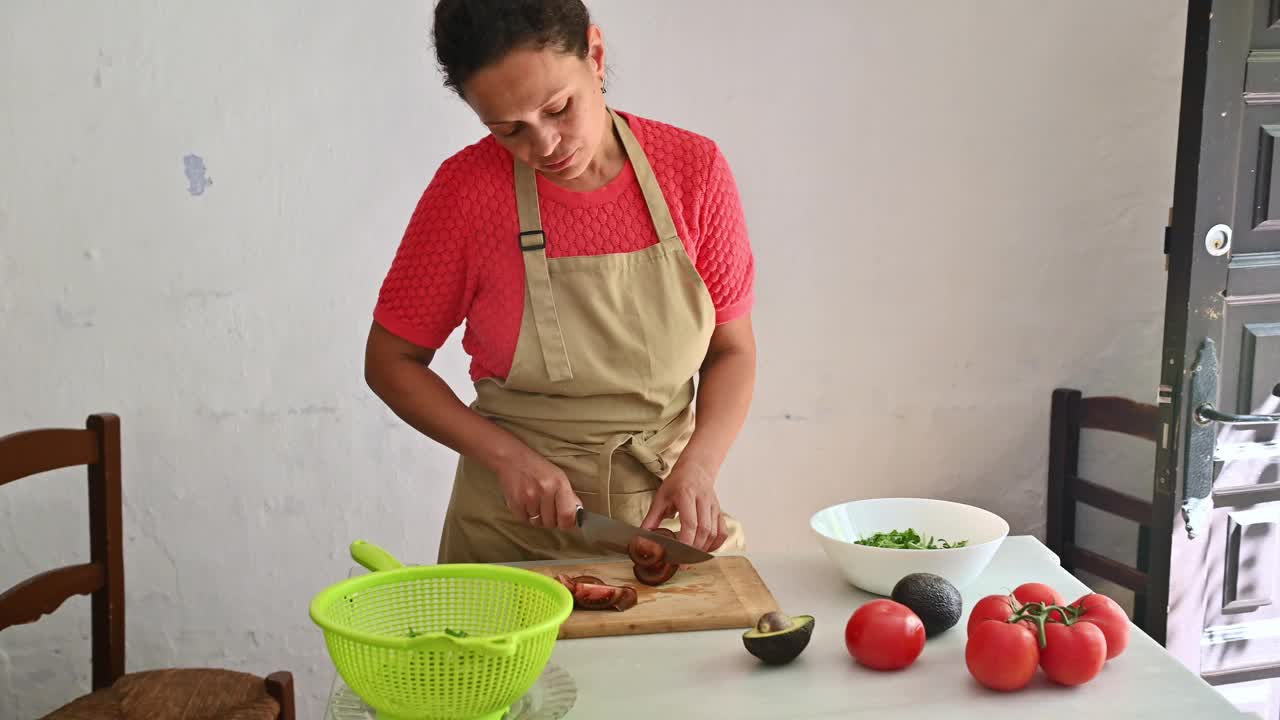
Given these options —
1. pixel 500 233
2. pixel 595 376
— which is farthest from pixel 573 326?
pixel 500 233

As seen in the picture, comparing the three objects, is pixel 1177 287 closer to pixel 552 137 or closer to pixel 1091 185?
pixel 1091 185

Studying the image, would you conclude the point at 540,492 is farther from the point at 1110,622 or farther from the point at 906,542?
the point at 1110,622

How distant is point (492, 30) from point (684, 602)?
2.83 ft

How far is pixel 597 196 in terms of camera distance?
6.14 ft

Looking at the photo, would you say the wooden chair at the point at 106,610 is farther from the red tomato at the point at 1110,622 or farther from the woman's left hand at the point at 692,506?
the red tomato at the point at 1110,622

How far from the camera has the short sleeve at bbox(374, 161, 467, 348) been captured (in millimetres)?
1821

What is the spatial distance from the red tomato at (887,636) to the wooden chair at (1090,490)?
170cm

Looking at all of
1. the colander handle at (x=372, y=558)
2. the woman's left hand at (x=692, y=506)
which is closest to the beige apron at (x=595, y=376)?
the woman's left hand at (x=692, y=506)

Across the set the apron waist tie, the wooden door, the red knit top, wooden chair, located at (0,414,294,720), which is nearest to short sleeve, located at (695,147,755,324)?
the red knit top

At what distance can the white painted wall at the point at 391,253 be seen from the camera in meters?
2.67

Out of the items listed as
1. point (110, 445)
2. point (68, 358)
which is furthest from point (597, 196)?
point (68, 358)

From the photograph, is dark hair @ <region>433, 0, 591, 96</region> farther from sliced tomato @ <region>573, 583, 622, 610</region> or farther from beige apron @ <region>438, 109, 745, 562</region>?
sliced tomato @ <region>573, 583, 622, 610</region>

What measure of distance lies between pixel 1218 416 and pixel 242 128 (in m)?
2.41

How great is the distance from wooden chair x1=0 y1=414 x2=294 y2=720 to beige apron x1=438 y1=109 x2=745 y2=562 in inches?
20.9
